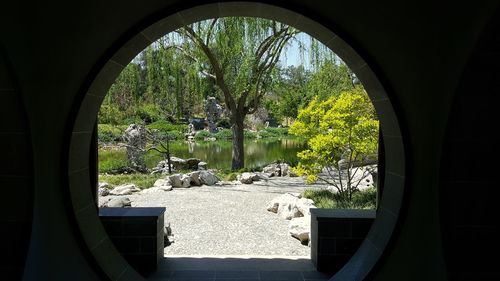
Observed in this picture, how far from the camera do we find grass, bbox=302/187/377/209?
6.00 m

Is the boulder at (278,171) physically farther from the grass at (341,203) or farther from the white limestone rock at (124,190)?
the white limestone rock at (124,190)

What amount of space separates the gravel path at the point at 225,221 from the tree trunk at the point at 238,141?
2.16 m

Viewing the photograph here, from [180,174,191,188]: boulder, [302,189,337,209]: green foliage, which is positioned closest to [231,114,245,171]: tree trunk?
[180,174,191,188]: boulder

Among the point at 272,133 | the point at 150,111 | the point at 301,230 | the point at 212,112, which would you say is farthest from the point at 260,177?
the point at 272,133

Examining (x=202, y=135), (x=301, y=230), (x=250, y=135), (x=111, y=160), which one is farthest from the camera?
(x=250, y=135)

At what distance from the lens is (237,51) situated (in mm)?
9836

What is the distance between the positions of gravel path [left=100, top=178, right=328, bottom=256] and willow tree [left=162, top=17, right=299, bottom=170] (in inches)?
112

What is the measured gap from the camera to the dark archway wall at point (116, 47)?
68.9 inches

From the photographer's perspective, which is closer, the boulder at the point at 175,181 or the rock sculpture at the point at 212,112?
the boulder at the point at 175,181

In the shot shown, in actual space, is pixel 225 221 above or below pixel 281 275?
below

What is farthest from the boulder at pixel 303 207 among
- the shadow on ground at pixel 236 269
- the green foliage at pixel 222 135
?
the green foliage at pixel 222 135
